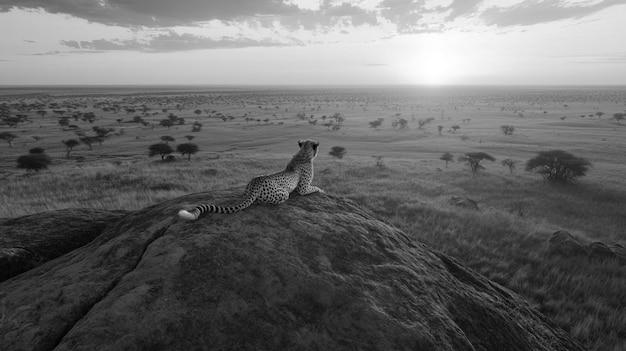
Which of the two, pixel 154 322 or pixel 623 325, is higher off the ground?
pixel 154 322

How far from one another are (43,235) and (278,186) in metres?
4.06

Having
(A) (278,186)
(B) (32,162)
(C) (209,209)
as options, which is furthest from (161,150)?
(C) (209,209)

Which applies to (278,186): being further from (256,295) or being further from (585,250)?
(585,250)

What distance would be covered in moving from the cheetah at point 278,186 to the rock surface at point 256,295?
204mm

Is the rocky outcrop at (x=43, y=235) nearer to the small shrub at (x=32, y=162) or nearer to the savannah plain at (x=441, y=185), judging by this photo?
the savannah plain at (x=441, y=185)

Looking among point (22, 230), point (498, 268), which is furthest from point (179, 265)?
point (498, 268)

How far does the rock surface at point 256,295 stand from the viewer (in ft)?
10.8

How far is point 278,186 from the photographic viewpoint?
608 centimetres

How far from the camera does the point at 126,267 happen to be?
4.13 meters

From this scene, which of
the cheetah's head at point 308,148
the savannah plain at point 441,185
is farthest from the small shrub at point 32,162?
the cheetah's head at point 308,148

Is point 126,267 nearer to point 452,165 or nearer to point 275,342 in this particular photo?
point 275,342

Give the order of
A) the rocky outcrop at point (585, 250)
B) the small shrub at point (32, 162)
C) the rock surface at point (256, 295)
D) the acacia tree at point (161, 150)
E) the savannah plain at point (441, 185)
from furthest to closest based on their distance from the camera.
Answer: the acacia tree at point (161, 150) < the small shrub at point (32, 162) < the rocky outcrop at point (585, 250) < the savannah plain at point (441, 185) < the rock surface at point (256, 295)

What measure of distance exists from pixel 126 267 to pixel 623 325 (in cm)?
984

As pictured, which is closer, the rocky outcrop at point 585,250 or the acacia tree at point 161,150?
the rocky outcrop at point 585,250
